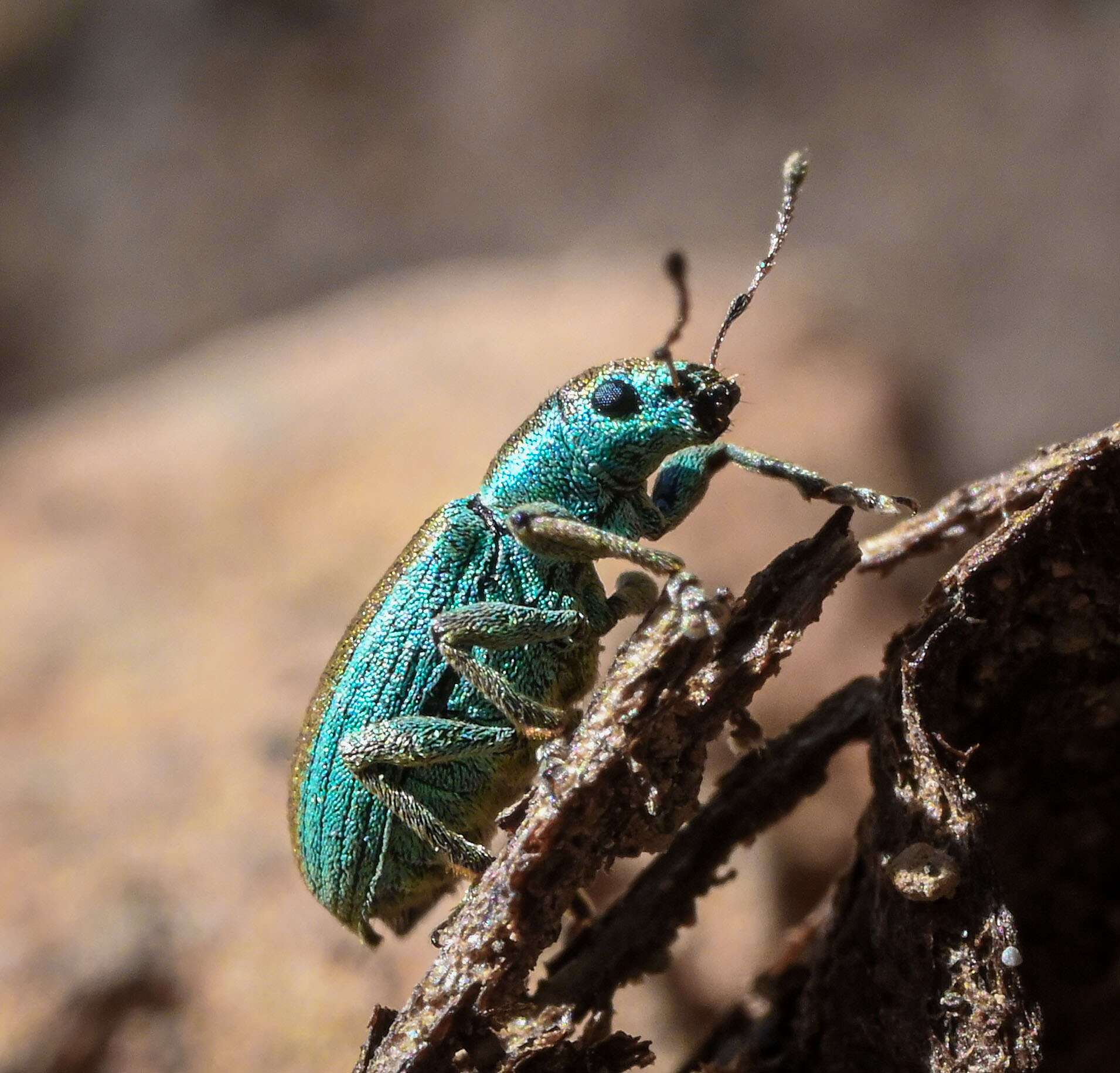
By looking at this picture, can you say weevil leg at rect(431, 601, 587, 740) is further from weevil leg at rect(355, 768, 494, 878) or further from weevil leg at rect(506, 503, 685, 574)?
weevil leg at rect(355, 768, 494, 878)

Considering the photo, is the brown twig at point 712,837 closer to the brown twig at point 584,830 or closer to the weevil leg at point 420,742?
the brown twig at point 584,830

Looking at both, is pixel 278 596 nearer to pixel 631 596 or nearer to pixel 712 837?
pixel 631 596

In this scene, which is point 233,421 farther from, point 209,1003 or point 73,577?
point 209,1003

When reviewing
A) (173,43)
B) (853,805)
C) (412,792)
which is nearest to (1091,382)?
(853,805)

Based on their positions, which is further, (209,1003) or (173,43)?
(173,43)

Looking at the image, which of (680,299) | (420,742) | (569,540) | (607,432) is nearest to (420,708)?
(420,742)

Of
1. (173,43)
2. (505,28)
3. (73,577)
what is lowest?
(73,577)

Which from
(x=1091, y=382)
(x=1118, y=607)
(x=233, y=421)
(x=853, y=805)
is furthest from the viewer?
(x=1091, y=382)
